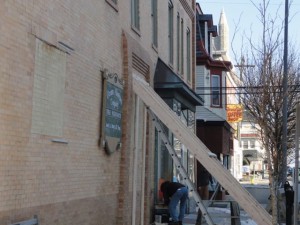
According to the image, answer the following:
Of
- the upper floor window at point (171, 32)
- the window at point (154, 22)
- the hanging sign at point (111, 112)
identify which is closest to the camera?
the hanging sign at point (111, 112)

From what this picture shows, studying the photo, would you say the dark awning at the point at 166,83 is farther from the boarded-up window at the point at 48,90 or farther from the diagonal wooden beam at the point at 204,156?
the boarded-up window at the point at 48,90

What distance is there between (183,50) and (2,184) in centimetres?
1383

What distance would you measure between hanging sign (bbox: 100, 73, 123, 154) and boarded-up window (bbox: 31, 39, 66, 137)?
71.9 inches

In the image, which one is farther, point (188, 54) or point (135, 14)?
point (188, 54)

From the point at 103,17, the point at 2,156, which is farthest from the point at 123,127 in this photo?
the point at 2,156

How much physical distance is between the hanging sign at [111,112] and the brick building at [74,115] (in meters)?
0.02

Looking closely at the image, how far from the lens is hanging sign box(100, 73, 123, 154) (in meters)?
9.48

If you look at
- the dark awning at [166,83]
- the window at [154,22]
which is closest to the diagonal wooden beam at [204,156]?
the dark awning at [166,83]

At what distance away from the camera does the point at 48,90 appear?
723cm

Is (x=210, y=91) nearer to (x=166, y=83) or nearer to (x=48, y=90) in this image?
(x=166, y=83)

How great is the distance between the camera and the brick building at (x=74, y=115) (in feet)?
20.8

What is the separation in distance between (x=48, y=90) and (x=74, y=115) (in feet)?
3.32

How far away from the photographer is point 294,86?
15.4 meters

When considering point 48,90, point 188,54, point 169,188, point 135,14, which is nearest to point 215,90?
point 188,54
